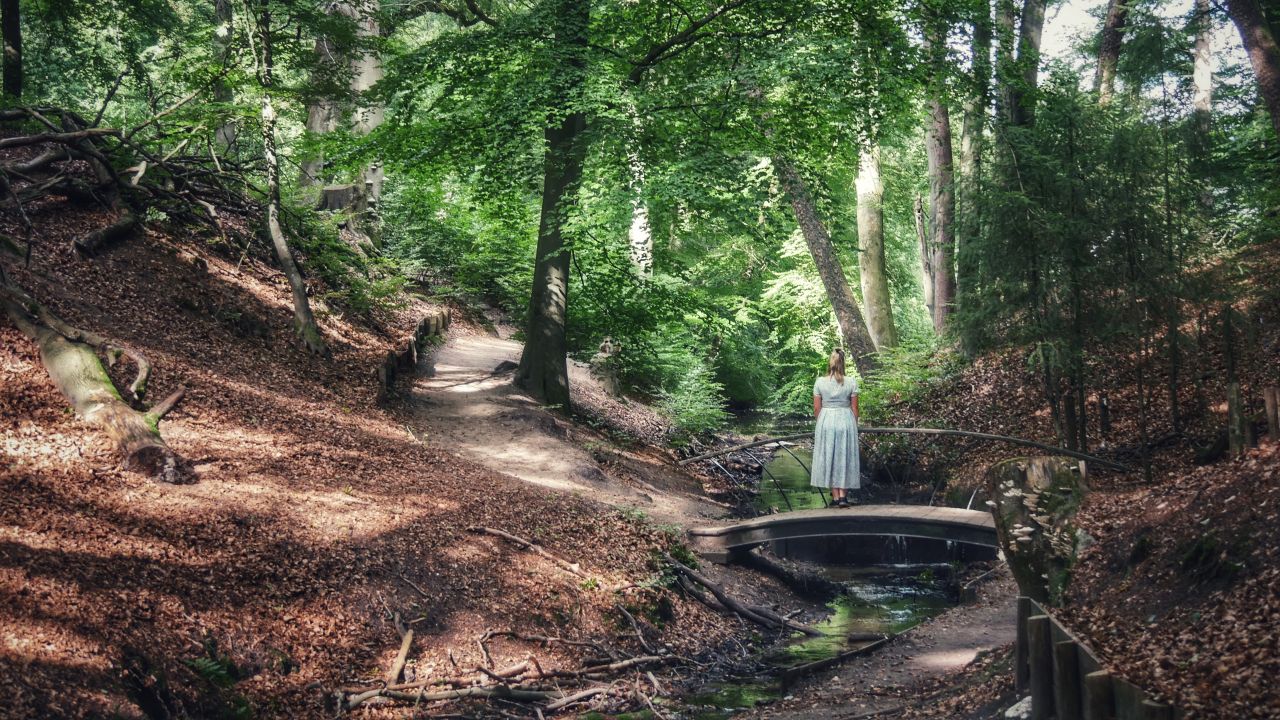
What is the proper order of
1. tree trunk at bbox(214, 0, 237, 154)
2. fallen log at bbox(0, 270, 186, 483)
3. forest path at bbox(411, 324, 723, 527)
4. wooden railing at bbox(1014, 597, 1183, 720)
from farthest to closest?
tree trunk at bbox(214, 0, 237, 154), forest path at bbox(411, 324, 723, 527), fallen log at bbox(0, 270, 186, 483), wooden railing at bbox(1014, 597, 1183, 720)

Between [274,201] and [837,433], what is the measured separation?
874cm

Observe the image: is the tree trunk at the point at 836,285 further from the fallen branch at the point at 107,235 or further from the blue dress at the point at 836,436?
the fallen branch at the point at 107,235

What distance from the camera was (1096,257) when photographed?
11.5 m

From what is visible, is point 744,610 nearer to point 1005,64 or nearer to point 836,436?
point 836,436

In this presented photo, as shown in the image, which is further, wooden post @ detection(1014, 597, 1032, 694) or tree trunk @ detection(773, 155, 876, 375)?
tree trunk @ detection(773, 155, 876, 375)

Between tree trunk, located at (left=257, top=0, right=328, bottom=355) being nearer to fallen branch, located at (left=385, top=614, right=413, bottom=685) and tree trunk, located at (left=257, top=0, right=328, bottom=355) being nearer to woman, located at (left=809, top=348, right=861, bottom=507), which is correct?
fallen branch, located at (left=385, top=614, right=413, bottom=685)

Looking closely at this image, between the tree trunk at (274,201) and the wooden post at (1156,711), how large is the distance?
11.7 metres

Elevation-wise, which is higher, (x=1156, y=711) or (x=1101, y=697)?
(x=1156, y=711)

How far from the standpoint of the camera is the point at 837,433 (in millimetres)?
12148

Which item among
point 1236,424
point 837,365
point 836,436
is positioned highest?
point 837,365

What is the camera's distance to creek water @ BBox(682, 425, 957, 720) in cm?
841

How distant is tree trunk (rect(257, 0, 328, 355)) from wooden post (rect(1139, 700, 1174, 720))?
38.5 feet

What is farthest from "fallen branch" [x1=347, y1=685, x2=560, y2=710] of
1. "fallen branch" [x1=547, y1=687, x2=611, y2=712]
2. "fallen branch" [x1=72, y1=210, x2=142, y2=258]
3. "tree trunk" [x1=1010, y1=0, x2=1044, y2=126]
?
"tree trunk" [x1=1010, y1=0, x2=1044, y2=126]

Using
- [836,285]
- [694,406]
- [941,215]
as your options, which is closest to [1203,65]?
[941,215]
